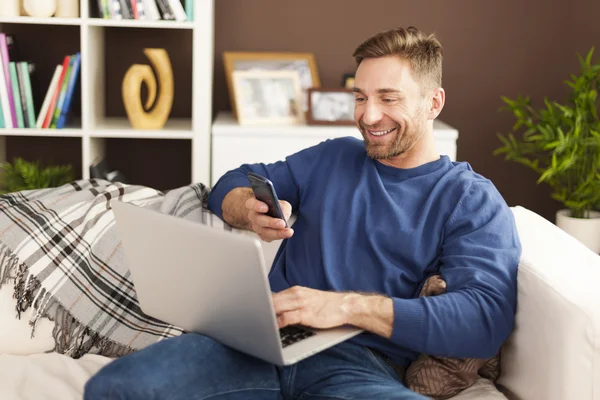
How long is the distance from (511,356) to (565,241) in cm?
32

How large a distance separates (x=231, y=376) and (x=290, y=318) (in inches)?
5.9

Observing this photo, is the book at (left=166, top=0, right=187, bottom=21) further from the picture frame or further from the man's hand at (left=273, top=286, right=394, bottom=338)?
the man's hand at (left=273, top=286, right=394, bottom=338)

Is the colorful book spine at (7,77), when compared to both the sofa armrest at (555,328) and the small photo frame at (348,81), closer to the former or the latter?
the small photo frame at (348,81)

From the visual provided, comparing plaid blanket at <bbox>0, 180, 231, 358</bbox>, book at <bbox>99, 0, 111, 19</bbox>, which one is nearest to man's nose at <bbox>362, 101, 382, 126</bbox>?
plaid blanket at <bbox>0, 180, 231, 358</bbox>

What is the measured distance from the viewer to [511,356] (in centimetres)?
182

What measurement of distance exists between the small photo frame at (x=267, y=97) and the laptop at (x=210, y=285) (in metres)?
1.83

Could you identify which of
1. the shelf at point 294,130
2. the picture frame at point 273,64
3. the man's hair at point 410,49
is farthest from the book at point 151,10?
the man's hair at point 410,49

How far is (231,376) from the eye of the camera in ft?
5.26

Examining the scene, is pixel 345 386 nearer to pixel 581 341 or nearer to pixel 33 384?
pixel 581 341

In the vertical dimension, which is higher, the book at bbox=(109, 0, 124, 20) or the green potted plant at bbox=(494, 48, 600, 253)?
the book at bbox=(109, 0, 124, 20)

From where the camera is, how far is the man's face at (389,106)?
1.99 metres

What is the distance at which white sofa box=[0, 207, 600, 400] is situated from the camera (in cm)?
160

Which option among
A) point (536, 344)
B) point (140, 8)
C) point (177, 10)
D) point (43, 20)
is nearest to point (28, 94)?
point (43, 20)

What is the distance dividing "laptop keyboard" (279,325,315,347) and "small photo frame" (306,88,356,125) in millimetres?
1876
